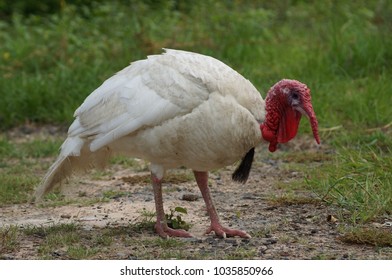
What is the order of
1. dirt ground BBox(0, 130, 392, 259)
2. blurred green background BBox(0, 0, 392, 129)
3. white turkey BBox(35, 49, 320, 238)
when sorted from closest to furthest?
dirt ground BBox(0, 130, 392, 259) < white turkey BBox(35, 49, 320, 238) < blurred green background BBox(0, 0, 392, 129)

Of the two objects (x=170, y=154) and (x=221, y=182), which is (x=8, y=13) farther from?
(x=170, y=154)

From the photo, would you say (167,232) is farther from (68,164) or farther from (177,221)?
(68,164)

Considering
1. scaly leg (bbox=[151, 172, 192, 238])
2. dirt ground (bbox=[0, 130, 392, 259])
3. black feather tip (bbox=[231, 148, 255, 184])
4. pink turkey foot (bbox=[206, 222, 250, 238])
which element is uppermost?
black feather tip (bbox=[231, 148, 255, 184])

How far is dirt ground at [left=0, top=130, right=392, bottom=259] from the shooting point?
5.45m

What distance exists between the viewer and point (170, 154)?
570 cm

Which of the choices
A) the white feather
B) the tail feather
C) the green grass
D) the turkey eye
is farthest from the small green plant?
the turkey eye

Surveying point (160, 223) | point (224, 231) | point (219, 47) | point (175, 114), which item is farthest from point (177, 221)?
point (219, 47)

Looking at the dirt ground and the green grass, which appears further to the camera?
the green grass

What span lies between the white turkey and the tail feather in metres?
0.07

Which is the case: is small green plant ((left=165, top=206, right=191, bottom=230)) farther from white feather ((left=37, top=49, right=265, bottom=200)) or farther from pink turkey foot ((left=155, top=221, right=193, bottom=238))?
white feather ((left=37, top=49, right=265, bottom=200))

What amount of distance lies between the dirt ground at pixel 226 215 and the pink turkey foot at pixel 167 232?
56 mm

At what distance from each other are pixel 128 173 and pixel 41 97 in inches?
83.7

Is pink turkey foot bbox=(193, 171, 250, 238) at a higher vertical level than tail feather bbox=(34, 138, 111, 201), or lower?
lower
